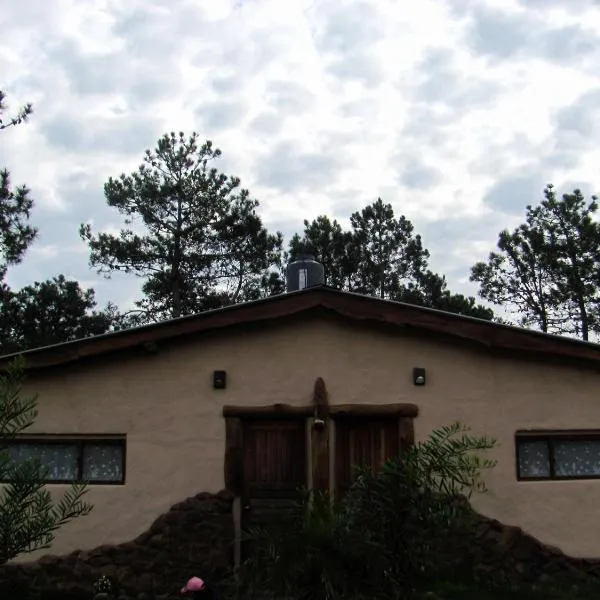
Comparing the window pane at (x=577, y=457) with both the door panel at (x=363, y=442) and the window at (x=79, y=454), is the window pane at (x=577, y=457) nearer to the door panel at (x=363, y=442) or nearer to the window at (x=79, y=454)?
the door panel at (x=363, y=442)

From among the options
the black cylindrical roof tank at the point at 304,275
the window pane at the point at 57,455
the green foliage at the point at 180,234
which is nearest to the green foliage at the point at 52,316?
the green foliage at the point at 180,234

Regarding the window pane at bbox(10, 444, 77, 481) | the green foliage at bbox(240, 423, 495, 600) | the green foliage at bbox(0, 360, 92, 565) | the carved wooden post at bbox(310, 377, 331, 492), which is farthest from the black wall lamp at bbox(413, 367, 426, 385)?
the green foliage at bbox(0, 360, 92, 565)

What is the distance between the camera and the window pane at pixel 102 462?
846 cm

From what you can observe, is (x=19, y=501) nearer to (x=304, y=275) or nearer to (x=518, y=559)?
(x=518, y=559)

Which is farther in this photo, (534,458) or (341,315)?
(341,315)

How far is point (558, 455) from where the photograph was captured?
8430 mm

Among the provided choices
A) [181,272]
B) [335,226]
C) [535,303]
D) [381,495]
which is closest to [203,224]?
[181,272]

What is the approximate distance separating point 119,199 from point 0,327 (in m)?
6.79

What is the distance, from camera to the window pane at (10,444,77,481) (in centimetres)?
849

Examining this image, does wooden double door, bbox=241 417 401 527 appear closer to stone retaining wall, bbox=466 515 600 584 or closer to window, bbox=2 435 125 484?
stone retaining wall, bbox=466 515 600 584

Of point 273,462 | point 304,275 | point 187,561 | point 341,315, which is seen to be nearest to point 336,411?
point 273,462

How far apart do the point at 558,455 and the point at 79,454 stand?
17.4 feet

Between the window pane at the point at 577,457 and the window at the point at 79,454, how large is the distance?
190 inches

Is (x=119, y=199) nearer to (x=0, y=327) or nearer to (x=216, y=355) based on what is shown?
(x=0, y=327)
